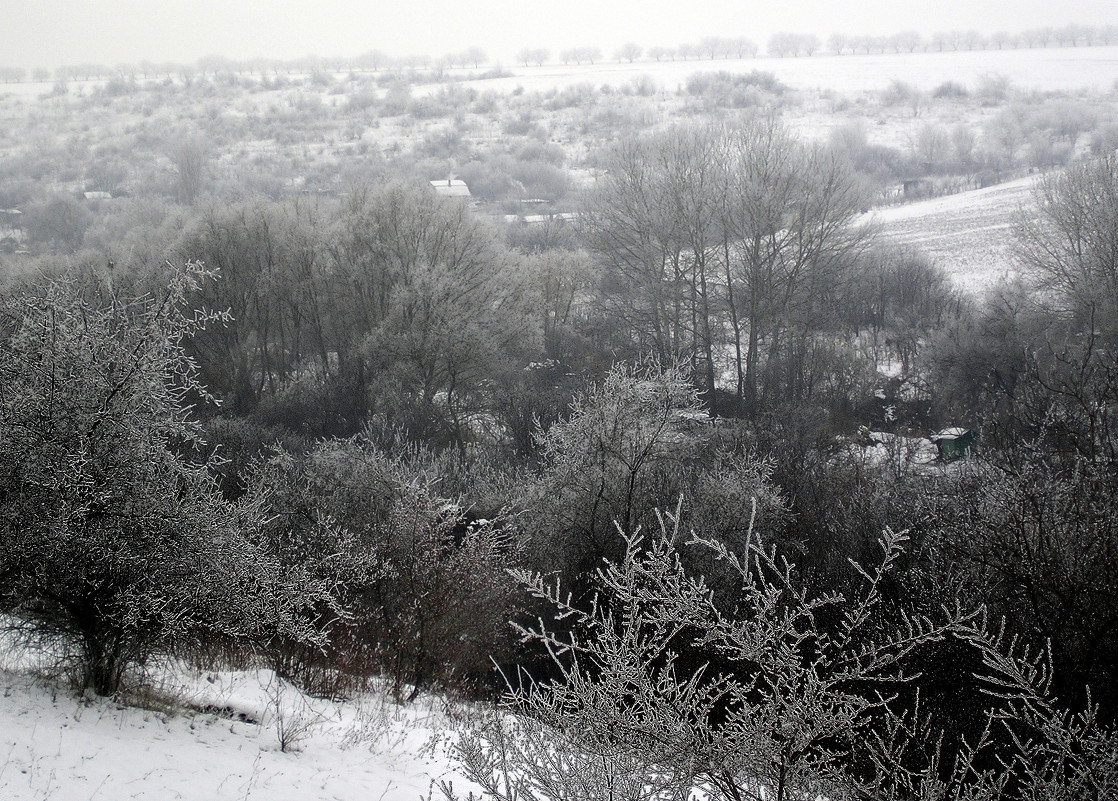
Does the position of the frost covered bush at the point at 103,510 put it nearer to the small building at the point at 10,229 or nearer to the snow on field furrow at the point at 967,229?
the snow on field furrow at the point at 967,229

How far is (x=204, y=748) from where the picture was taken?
734 cm

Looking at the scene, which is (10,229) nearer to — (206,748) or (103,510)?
(103,510)

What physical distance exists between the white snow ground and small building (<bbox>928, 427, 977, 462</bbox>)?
22440 millimetres

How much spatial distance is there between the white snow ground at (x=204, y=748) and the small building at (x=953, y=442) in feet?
73.6

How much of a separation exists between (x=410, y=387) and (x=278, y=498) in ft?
39.7

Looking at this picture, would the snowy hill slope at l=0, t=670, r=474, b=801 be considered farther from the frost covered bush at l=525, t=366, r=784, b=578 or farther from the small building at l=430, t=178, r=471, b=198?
the small building at l=430, t=178, r=471, b=198

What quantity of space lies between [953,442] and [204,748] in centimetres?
2665

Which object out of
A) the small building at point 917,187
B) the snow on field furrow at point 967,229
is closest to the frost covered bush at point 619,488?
the snow on field furrow at point 967,229

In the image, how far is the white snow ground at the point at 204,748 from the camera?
20.3ft

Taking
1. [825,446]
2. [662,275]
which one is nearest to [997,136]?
[662,275]

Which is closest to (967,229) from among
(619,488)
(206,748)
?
(619,488)

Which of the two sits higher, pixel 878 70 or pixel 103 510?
pixel 878 70

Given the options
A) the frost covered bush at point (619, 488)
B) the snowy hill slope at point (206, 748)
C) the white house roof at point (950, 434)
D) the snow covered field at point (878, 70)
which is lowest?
the white house roof at point (950, 434)

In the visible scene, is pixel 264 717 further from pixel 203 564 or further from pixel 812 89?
pixel 812 89
